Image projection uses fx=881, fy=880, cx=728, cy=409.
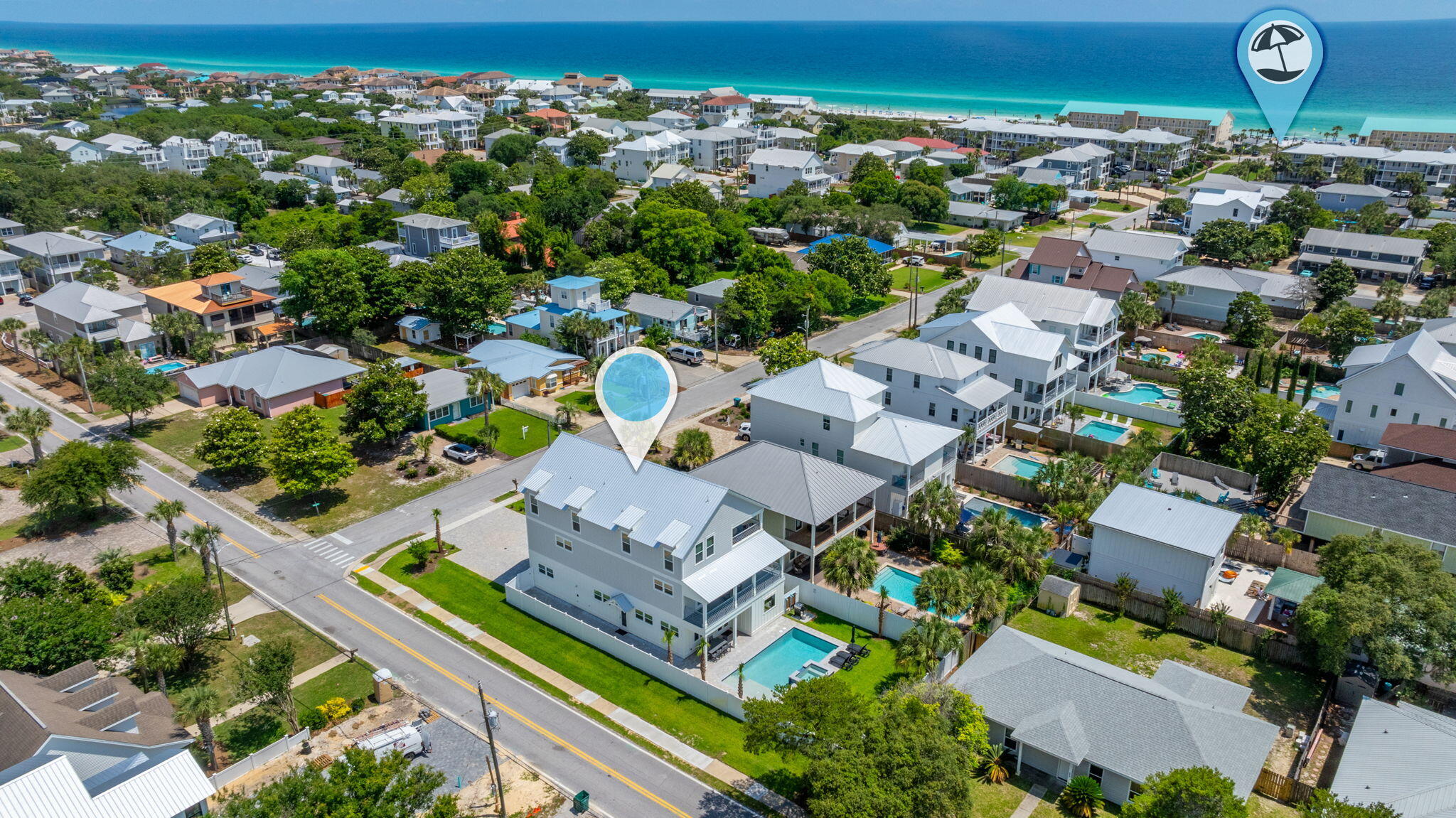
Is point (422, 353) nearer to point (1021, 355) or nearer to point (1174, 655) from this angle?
point (1021, 355)

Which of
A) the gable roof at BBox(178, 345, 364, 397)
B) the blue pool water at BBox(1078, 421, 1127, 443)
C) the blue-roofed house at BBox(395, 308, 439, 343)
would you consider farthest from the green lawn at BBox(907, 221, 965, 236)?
the gable roof at BBox(178, 345, 364, 397)

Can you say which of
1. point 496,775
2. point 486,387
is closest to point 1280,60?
point 496,775

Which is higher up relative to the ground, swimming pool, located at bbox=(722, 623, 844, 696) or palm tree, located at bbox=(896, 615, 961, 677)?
palm tree, located at bbox=(896, 615, 961, 677)

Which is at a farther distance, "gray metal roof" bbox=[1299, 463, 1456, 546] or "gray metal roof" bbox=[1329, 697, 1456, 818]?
"gray metal roof" bbox=[1299, 463, 1456, 546]

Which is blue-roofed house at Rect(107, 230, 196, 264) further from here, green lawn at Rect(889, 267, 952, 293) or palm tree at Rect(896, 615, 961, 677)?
palm tree at Rect(896, 615, 961, 677)

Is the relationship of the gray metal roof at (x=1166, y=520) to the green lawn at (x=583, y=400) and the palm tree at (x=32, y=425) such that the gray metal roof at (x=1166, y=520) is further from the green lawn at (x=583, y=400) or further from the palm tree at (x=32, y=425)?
the palm tree at (x=32, y=425)
